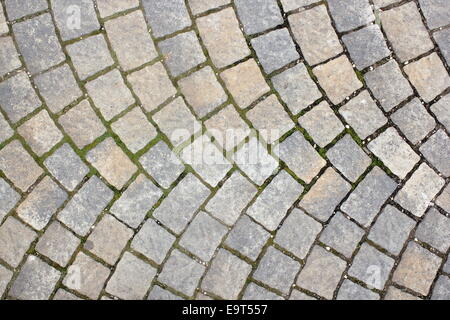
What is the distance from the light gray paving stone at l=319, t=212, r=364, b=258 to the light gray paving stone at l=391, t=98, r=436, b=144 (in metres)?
0.76

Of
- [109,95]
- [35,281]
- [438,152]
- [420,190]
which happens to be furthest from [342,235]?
[35,281]

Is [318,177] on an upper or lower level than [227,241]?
upper

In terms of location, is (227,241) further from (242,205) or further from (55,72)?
(55,72)

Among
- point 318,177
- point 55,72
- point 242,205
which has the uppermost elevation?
point 55,72

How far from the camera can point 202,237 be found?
3.55 meters

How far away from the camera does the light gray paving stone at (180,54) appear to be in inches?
143

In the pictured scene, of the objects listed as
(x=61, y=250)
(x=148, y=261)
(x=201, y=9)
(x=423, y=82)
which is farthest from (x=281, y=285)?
(x=201, y=9)

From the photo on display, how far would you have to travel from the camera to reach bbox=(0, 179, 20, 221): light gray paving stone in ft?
11.5

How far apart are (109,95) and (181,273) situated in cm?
133

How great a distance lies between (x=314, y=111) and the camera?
3.66 metres

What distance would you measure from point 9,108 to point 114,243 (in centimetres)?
118

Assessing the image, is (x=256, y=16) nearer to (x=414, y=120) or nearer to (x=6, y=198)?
(x=414, y=120)

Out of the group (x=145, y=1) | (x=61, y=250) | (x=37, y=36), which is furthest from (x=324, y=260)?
(x=37, y=36)

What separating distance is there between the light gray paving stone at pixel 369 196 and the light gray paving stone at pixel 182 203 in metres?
1.02
